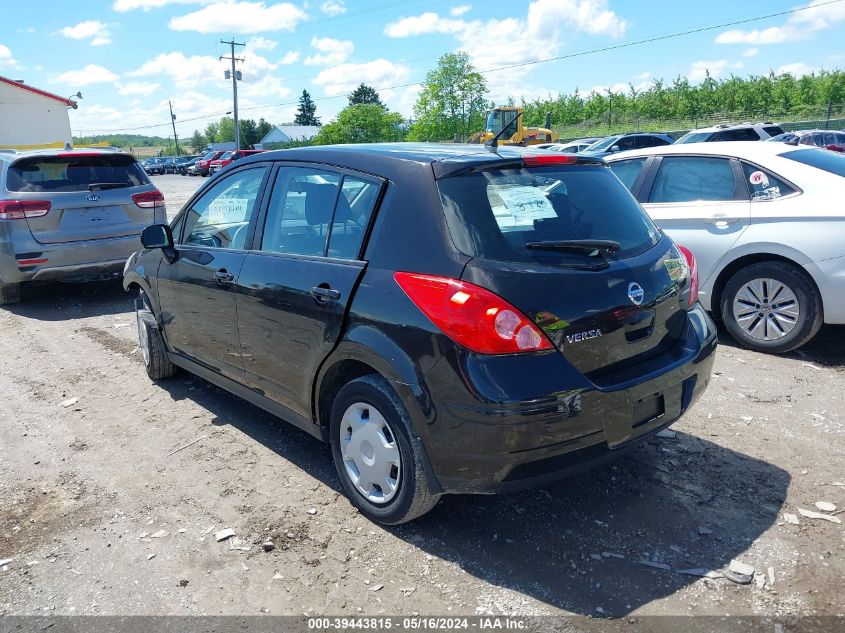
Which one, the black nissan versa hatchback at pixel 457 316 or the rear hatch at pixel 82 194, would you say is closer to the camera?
the black nissan versa hatchback at pixel 457 316

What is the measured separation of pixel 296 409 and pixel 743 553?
231 centimetres

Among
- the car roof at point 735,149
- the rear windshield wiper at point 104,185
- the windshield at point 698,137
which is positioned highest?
the windshield at point 698,137

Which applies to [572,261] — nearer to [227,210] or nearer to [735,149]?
[227,210]

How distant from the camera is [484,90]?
7019 cm

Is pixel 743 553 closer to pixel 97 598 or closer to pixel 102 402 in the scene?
pixel 97 598

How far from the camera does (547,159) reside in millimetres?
3387

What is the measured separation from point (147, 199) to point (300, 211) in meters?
5.65

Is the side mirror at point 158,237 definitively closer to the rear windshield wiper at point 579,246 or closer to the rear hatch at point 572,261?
the rear hatch at point 572,261

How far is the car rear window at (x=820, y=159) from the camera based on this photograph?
18.9 feet

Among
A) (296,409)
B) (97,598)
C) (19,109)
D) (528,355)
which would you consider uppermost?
(19,109)

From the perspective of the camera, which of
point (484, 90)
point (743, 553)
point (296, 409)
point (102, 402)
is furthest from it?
point (484, 90)

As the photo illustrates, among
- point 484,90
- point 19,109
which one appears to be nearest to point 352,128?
point 484,90

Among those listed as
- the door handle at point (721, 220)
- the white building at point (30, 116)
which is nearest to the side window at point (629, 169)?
the door handle at point (721, 220)

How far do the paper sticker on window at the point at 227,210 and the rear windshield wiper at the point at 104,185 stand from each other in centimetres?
441
